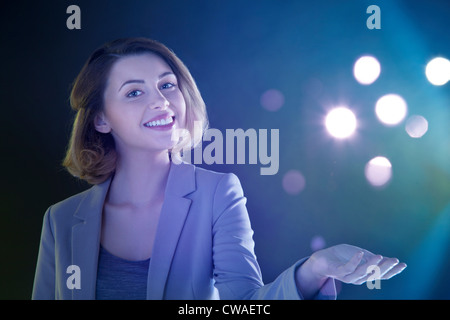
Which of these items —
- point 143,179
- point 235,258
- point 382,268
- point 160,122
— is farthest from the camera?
point 143,179

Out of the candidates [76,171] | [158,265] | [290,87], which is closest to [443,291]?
[290,87]

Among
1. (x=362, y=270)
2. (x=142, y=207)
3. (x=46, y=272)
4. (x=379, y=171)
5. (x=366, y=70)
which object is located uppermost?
(x=366, y=70)

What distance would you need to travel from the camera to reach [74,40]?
1611 mm

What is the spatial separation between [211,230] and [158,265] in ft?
0.83

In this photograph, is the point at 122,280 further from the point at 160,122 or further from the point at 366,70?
the point at 366,70

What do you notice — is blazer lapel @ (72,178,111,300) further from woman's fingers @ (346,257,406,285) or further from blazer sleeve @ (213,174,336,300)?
woman's fingers @ (346,257,406,285)

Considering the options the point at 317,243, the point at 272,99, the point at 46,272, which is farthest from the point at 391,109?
the point at 46,272

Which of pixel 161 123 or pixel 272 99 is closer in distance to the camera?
pixel 161 123

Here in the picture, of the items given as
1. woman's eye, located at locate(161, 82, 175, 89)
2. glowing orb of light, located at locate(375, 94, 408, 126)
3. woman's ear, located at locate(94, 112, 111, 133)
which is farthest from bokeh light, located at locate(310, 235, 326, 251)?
woman's ear, located at locate(94, 112, 111, 133)

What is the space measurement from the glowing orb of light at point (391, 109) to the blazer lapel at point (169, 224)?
928 mm

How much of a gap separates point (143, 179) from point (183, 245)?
365 mm

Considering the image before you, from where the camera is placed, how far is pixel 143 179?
1.55 meters

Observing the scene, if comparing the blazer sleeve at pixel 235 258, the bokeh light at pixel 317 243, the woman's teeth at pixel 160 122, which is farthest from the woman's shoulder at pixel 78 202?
the bokeh light at pixel 317 243
